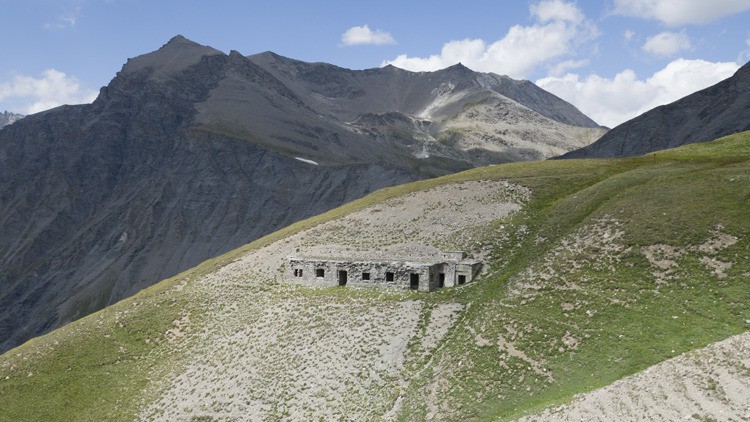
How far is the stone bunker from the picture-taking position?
48875 millimetres

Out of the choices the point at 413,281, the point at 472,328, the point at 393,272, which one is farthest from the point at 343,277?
the point at 472,328

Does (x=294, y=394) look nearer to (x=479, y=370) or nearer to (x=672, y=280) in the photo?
(x=479, y=370)

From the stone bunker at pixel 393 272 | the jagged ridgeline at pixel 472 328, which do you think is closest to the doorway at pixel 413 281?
the stone bunker at pixel 393 272

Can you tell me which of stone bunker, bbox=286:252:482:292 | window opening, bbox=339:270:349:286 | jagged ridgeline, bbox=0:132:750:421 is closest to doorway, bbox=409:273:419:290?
stone bunker, bbox=286:252:482:292

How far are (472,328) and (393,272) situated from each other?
11.3 m

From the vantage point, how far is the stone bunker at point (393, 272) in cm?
4888

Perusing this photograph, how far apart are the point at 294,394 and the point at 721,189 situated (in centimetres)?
4029

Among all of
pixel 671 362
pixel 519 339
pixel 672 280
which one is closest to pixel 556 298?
pixel 519 339

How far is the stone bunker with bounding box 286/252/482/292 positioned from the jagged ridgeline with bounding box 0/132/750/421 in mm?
1131

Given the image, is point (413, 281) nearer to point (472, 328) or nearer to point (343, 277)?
point (343, 277)

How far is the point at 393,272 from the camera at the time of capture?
50281 millimetres

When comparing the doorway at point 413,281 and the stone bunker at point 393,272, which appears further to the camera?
A: the doorway at point 413,281

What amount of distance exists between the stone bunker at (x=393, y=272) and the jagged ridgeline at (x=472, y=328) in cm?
113

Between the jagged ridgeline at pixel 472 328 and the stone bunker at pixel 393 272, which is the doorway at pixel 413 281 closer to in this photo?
the stone bunker at pixel 393 272
